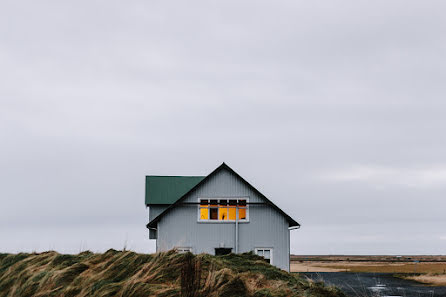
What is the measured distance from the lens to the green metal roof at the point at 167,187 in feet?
122

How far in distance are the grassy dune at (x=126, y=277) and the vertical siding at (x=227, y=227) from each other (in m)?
18.5

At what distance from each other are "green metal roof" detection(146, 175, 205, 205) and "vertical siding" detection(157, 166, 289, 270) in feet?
19.7

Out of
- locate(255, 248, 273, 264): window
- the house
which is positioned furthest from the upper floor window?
locate(255, 248, 273, 264): window

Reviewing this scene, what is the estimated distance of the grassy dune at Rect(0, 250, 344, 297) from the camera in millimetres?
9438

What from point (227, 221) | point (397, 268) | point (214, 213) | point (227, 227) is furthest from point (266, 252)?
point (397, 268)

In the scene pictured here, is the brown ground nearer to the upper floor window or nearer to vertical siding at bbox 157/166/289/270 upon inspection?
vertical siding at bbox 157/166/289/270

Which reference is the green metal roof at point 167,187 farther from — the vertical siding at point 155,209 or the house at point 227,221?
the house at point 227,221

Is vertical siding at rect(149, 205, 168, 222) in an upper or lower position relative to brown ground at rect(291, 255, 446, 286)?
upper

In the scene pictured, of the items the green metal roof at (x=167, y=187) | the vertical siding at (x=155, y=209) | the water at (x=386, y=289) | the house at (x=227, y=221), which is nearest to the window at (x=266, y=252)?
the house at (x=227, y=221)

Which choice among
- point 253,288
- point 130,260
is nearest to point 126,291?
point 130,260

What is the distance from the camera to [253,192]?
1244 inches

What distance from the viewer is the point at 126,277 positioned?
1041 cm

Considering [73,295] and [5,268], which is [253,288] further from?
[5,268]

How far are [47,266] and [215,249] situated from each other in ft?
67.4
